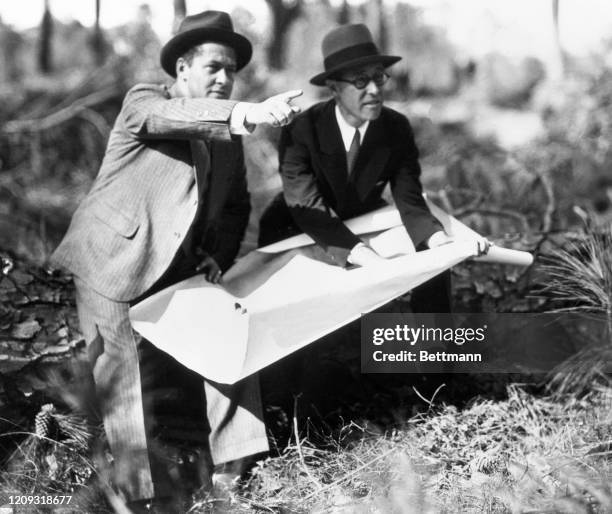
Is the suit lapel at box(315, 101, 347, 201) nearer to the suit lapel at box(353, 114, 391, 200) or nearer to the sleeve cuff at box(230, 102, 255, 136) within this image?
the suit lapel at box(353, 114, 391, 200)

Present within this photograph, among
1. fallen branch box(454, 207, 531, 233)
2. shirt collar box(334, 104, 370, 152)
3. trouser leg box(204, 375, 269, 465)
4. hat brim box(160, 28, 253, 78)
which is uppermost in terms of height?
hat brim box(160, 28, 253, 78)

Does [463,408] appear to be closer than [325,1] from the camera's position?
Yes

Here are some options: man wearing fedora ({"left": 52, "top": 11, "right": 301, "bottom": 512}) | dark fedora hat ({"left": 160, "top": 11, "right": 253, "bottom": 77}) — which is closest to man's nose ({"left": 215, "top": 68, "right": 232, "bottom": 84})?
man wearing fedora ({"left": 52, "top": 11, "right": 301, "bottom": 512})

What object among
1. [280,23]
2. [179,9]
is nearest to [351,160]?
[179,9]

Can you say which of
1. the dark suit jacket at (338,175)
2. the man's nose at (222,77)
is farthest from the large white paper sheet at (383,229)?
the man's nose at (222,77)

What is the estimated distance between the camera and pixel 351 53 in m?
3.62

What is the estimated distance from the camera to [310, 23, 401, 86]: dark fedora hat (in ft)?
11.7

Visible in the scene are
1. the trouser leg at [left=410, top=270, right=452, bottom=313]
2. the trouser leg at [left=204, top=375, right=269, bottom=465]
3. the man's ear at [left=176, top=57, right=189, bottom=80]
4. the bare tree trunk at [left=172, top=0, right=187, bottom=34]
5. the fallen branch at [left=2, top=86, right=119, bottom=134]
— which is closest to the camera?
the trouser leg at [left=204, top=375, right=269, bottom=465]

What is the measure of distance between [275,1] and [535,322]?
1247 cm

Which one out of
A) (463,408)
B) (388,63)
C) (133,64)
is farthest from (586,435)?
(133,64)

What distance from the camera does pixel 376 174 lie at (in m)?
3.75

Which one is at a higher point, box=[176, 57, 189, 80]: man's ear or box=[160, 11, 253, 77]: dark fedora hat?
box=[160, 11, 253, 77]: dark fedora hat

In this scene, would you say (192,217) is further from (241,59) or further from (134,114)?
(241,59)

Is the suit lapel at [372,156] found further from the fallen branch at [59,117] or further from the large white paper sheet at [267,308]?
the fallen branch at [59,117]
